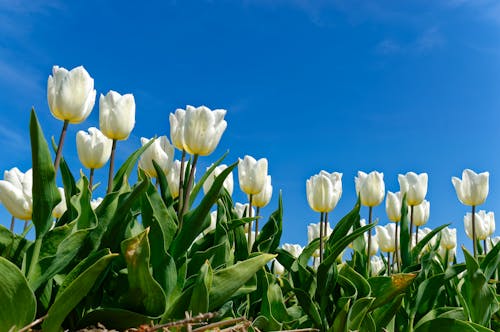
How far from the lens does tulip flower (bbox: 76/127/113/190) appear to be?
274 centimetres

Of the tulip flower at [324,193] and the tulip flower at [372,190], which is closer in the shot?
the tulip flower at [324,193]

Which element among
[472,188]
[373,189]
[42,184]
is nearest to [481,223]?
[472,188]

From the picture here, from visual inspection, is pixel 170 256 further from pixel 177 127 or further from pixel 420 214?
pixel 420 214

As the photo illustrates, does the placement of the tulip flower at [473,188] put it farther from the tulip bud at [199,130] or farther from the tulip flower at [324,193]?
the tulip bud at [199,130]

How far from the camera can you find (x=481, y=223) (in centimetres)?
552

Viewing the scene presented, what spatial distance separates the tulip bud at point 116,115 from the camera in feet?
8.32

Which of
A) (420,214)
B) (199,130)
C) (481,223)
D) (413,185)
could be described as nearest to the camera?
(199,130)

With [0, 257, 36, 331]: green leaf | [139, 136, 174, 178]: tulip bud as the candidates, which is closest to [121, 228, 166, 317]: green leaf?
[0, 257, 36, 331]: green leaf

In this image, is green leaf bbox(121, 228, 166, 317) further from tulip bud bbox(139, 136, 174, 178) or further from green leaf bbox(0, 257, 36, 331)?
tulip bud bbox(139, 136, 174, 178)

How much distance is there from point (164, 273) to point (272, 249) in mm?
933

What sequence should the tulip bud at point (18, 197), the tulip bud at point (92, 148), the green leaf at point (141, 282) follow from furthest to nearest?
the tulip bud at point (92, 148)
the tulip bud at point (18, 197)
the green leaf at point (141, 282)

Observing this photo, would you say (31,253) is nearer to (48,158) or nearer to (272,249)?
(48,158)

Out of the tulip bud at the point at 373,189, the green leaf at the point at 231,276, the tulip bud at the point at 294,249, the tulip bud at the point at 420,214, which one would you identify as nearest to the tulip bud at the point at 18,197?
the green leaf at the point at 231,276

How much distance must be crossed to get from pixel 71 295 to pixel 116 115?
3.06 feet
